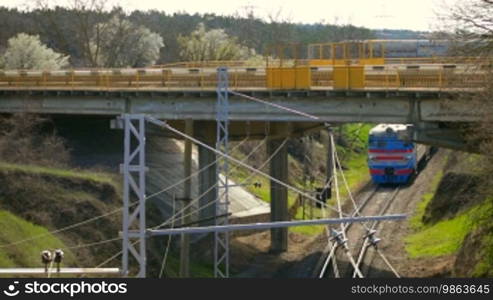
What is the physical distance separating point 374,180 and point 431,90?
23.5 meters

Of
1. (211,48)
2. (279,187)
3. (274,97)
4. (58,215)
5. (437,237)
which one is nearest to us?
(58,215)

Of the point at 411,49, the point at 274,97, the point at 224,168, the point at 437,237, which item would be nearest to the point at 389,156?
the point at 411,49

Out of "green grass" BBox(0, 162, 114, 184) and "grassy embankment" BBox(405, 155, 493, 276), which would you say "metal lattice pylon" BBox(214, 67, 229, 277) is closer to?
"green grass" BBox(0, 162, 114, 184)

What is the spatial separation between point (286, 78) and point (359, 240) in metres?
8.58

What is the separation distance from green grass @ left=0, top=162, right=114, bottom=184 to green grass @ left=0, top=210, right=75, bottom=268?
14.1 ft

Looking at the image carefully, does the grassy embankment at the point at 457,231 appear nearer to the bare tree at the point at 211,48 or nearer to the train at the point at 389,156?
the train at the point at 389,156

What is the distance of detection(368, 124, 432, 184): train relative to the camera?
57469 millimetres

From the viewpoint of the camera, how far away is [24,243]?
3203 centimetres

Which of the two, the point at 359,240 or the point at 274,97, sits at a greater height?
the point at 274,97

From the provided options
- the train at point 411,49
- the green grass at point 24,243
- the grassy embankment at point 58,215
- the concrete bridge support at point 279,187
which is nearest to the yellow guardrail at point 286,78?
the concrete bridge support at point 279,187

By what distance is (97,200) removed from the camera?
38.8 meters

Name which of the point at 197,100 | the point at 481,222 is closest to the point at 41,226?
the point at 197,100

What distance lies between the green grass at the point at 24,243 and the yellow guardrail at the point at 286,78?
12309 millimetres

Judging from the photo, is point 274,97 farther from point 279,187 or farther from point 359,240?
point 359,240
